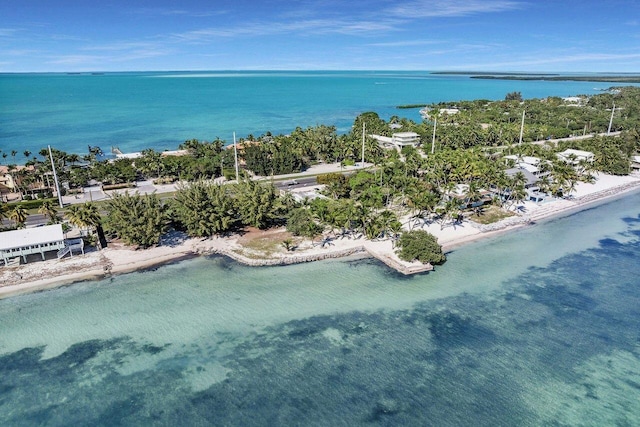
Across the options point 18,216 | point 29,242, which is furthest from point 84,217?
point 18,216

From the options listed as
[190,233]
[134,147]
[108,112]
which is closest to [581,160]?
[190,233]

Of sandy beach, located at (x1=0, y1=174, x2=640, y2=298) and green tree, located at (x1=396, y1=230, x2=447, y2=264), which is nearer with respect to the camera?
sandy beach, located at (x1=0, y1=174, x2=640, y2=298)

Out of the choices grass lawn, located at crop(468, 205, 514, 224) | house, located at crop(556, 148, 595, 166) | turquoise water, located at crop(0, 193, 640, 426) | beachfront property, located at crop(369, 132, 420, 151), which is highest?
beachfront property, located at crop(369, 132, 420, 151)

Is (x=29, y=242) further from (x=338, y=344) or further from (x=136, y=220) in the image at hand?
(x=338, y=344)

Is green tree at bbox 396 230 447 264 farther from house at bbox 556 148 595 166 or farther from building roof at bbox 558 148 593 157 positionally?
building roof at bbox 558 148 593 157

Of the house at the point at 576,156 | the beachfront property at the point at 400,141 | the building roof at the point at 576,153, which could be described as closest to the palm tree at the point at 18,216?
the beachfront property at the point at 400,141

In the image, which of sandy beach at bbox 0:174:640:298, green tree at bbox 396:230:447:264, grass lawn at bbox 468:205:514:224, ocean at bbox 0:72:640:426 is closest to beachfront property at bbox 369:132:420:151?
grass lawn at bbox 468:205:514:224

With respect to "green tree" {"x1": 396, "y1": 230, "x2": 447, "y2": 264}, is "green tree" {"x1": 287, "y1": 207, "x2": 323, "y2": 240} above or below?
above
